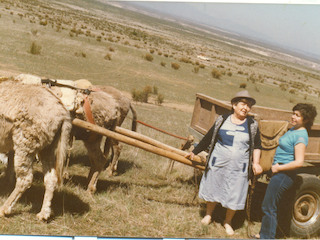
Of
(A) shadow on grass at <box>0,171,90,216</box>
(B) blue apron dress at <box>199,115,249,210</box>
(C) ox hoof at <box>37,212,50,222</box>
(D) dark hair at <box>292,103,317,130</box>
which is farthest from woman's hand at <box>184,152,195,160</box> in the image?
(C) ox hoof at <box>37,212,50,222</box>

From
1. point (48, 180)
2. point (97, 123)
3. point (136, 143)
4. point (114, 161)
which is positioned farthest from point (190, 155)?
point (114, 161)

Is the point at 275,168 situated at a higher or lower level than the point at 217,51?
lower

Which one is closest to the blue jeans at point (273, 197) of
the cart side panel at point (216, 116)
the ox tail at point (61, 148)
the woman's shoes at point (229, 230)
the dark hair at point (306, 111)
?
the woman's shoes at point (229, 230)

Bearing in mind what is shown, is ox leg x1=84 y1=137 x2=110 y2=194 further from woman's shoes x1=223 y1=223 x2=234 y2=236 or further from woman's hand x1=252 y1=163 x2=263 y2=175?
woman's hand x1=252 y1=163 x2=263 y2=175

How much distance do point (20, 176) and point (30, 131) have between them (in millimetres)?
519

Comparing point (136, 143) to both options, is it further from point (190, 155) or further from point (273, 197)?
point (273, 197)

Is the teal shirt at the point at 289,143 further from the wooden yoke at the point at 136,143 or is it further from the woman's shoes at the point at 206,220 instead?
the woman's shoes at the point at 206,220

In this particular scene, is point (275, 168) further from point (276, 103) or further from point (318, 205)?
point (276, 103)

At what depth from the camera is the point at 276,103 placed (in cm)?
1581

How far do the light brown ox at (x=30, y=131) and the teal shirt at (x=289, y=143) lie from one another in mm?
2482

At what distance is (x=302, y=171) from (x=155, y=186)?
2188 millimetres

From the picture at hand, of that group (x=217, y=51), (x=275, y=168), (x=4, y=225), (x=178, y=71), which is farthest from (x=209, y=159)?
(x=178, y=71)

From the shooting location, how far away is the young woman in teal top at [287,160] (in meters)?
3.09

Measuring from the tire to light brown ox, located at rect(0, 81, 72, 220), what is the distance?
2.97 metres
